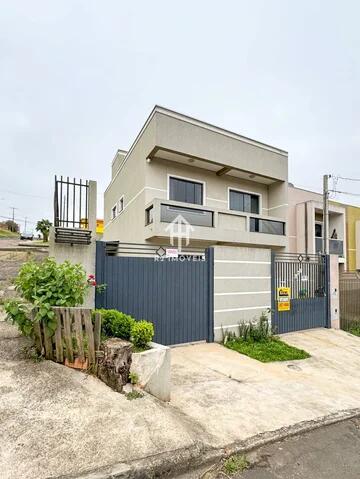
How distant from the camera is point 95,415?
2637 mm

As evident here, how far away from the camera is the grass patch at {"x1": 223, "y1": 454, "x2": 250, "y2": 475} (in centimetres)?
239

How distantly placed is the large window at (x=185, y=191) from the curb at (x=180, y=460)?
28.4 ft

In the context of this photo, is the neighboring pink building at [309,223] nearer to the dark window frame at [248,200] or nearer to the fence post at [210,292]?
the dark window frame at [248,200]

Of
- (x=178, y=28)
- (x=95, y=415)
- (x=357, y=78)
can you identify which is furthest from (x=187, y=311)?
(x=357, y=78)

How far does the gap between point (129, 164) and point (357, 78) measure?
9.31 metres

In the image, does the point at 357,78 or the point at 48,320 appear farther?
the point at 357,78

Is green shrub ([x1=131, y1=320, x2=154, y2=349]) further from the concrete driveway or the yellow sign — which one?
the yellow sign

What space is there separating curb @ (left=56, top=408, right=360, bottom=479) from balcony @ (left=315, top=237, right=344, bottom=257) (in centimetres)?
1479

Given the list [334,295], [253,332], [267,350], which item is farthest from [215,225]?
[267,350]

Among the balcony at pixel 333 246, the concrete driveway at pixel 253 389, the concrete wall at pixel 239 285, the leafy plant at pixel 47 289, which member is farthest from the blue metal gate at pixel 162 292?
the balcony at pixel 333 246

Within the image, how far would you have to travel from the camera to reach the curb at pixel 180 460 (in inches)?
80.8

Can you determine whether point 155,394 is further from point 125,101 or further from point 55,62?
point 125,101

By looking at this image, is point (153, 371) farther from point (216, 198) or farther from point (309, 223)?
point (309, 223)

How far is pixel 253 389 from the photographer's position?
4.21 metres
